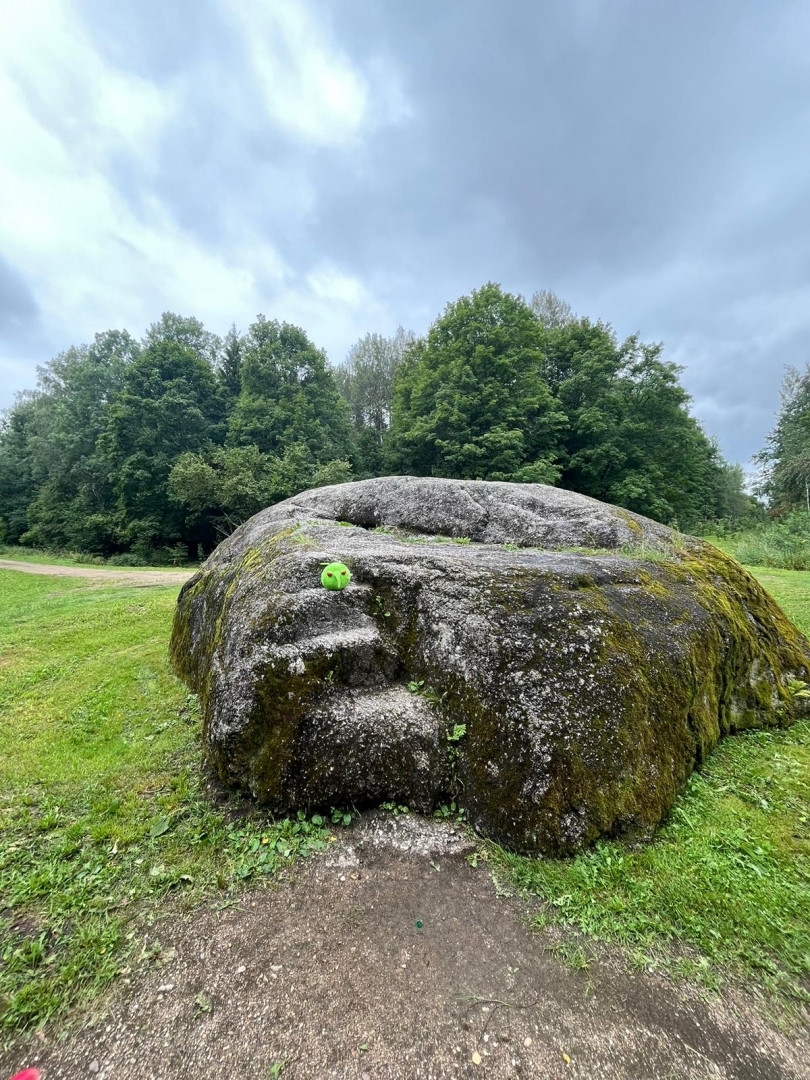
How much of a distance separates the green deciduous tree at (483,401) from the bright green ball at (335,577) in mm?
18271

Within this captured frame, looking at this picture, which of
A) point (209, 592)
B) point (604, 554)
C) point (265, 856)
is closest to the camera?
point (265, 856)

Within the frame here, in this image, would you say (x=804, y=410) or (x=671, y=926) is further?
(x=804, y=410)

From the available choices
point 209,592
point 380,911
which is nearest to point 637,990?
point 380,911

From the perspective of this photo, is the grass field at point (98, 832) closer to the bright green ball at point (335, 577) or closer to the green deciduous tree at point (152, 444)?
the bright green ball at point (335, 577)

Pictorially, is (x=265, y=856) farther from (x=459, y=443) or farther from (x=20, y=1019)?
(x=459, y=443)

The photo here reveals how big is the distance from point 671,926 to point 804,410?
122ft

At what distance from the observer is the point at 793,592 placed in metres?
8.89

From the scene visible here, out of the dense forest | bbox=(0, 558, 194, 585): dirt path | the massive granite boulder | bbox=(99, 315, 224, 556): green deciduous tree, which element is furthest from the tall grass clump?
bbox=(99, 315, 224, 556): green deciduous tree

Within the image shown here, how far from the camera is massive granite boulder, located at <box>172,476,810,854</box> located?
2.87 m

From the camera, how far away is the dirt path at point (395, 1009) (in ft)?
5.58

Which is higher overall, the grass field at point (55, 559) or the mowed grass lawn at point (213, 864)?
the grass field at point (55, 559)

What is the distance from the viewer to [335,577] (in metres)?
3.95

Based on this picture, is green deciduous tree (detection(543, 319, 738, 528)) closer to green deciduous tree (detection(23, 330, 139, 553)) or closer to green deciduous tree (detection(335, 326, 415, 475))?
green deciduous tree (detection(335, 326, 415, 475))

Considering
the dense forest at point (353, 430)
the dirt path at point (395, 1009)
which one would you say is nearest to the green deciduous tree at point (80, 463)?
the dense forest at point (353, 430)
